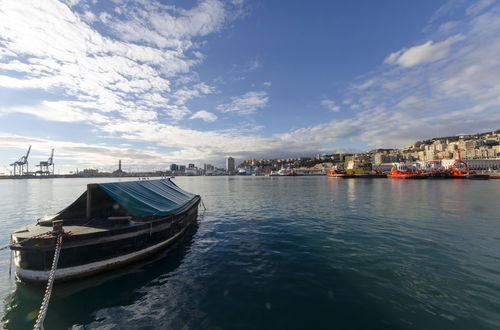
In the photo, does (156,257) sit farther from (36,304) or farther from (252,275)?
(252,275)

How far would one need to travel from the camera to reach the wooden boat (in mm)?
8164

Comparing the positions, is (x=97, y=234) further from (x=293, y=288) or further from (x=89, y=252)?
(x=293, y=288)

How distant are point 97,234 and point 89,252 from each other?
0.79m

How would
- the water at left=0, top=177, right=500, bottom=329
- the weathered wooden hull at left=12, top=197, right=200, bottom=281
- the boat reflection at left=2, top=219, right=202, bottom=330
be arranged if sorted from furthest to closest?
1. the weathered wooden hull at left=12, top=197, right=200, bottom=281
2. the boat reflection at left=2, top=219, right=202, bottom=330
3. the water at left=0, top=177, right=500, bottom=329

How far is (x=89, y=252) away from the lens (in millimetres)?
8859

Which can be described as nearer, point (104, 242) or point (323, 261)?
point (104, 242)

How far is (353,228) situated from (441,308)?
32.5 feet

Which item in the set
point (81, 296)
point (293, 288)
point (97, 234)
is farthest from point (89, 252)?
point (293, 288)

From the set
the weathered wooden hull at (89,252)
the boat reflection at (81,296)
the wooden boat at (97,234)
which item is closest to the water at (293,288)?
the boat reflection at (81,296)

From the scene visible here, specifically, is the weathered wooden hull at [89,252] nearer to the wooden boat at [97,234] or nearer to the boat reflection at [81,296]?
the wooden boat at [97,234]

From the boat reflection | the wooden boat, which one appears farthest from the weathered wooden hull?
the boat reflection

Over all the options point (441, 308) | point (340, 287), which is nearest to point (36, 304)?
point (340, 287)

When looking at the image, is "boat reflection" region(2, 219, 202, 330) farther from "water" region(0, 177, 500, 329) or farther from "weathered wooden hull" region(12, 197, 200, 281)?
"weathered wooden hull" region(12, 197, 200, 281)

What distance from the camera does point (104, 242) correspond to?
9.25 meters
